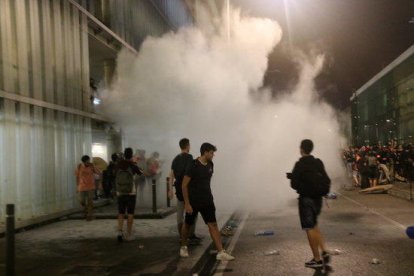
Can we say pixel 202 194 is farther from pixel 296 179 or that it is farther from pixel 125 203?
pixel 125 203

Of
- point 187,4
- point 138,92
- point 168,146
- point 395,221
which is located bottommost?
point 395,221

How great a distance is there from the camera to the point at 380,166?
18.3 metres

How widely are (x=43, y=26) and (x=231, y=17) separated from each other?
6948mm

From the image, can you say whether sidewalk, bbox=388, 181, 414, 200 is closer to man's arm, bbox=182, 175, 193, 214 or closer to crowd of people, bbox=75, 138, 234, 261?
crowd of people, bbox=75, 138, 234, 261

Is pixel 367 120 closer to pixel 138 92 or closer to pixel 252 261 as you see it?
pixel 138 92

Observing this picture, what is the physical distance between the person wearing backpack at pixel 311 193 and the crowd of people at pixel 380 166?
1141cm

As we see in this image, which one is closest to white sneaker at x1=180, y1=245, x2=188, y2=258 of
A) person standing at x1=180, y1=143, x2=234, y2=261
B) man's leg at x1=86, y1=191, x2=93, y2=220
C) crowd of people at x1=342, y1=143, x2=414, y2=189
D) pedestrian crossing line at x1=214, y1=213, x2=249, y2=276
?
person standing at x1=180, y1=143, x2=234, y2=261

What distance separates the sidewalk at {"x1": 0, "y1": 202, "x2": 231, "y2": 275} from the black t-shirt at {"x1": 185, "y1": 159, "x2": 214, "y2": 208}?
0.79 m

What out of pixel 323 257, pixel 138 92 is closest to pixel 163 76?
pixel 138 92

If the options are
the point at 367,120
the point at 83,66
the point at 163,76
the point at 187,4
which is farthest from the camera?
the point at 367,120

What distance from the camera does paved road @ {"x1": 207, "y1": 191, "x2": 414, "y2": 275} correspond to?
20.9 feet

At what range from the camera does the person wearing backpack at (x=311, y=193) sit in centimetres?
638

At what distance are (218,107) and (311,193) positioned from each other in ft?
33.7

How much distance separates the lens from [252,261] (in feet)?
22.6
